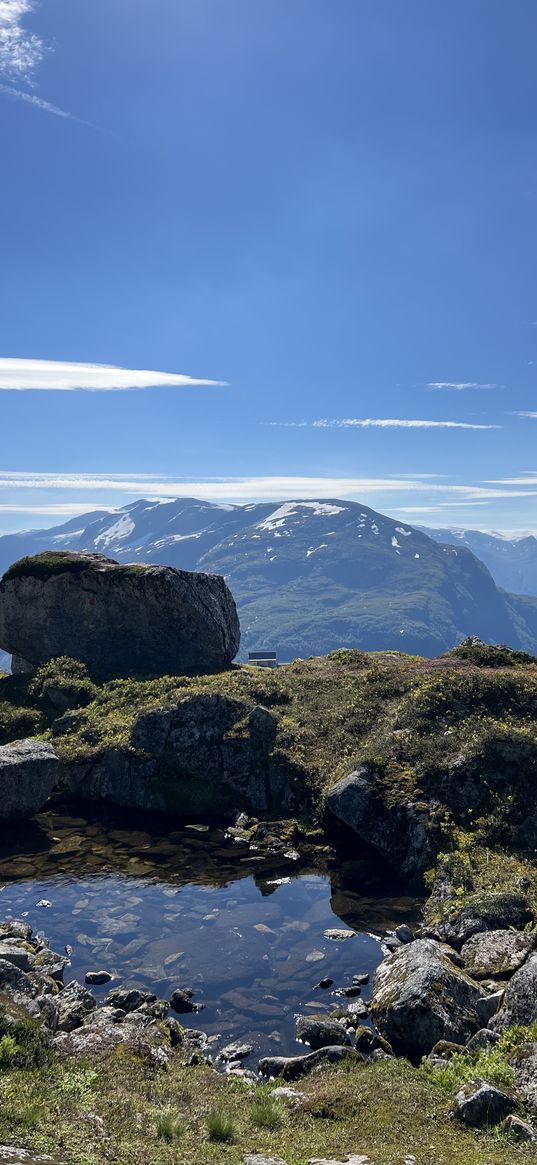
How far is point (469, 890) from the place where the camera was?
26.0 meters

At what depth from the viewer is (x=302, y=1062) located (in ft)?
54.7

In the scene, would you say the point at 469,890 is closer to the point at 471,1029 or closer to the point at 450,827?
the point at 450,827

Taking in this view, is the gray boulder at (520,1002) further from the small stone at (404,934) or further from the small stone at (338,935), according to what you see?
the small stone at (338,935)

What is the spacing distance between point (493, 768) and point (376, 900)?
8.76 m

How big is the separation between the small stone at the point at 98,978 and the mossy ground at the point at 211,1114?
19.7 feet

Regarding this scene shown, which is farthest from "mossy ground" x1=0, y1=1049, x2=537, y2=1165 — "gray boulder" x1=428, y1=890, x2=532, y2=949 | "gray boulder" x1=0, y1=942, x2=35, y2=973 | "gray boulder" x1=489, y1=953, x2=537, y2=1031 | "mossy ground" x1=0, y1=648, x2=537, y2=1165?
"gray boulder" x1=428, y1=890, x2=532, y2=949

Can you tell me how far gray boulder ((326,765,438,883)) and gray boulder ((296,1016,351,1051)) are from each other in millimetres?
11155

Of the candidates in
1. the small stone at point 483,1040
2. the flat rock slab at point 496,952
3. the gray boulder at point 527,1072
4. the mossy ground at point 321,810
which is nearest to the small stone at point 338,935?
the mossy ground at point 321,810

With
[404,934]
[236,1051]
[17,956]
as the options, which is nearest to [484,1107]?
[236,1051]

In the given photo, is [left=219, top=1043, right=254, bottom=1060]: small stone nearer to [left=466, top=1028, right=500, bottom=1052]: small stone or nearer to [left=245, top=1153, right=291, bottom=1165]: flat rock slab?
[left=466, top=1028, right=500, bottom=1052]: small stone

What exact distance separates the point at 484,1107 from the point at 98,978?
1284 centimetres

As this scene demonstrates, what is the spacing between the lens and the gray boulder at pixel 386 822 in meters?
29.5

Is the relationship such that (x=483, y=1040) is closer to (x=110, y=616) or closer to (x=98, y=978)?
(x=98, y=978)

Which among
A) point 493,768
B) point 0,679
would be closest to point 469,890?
point 493,768
